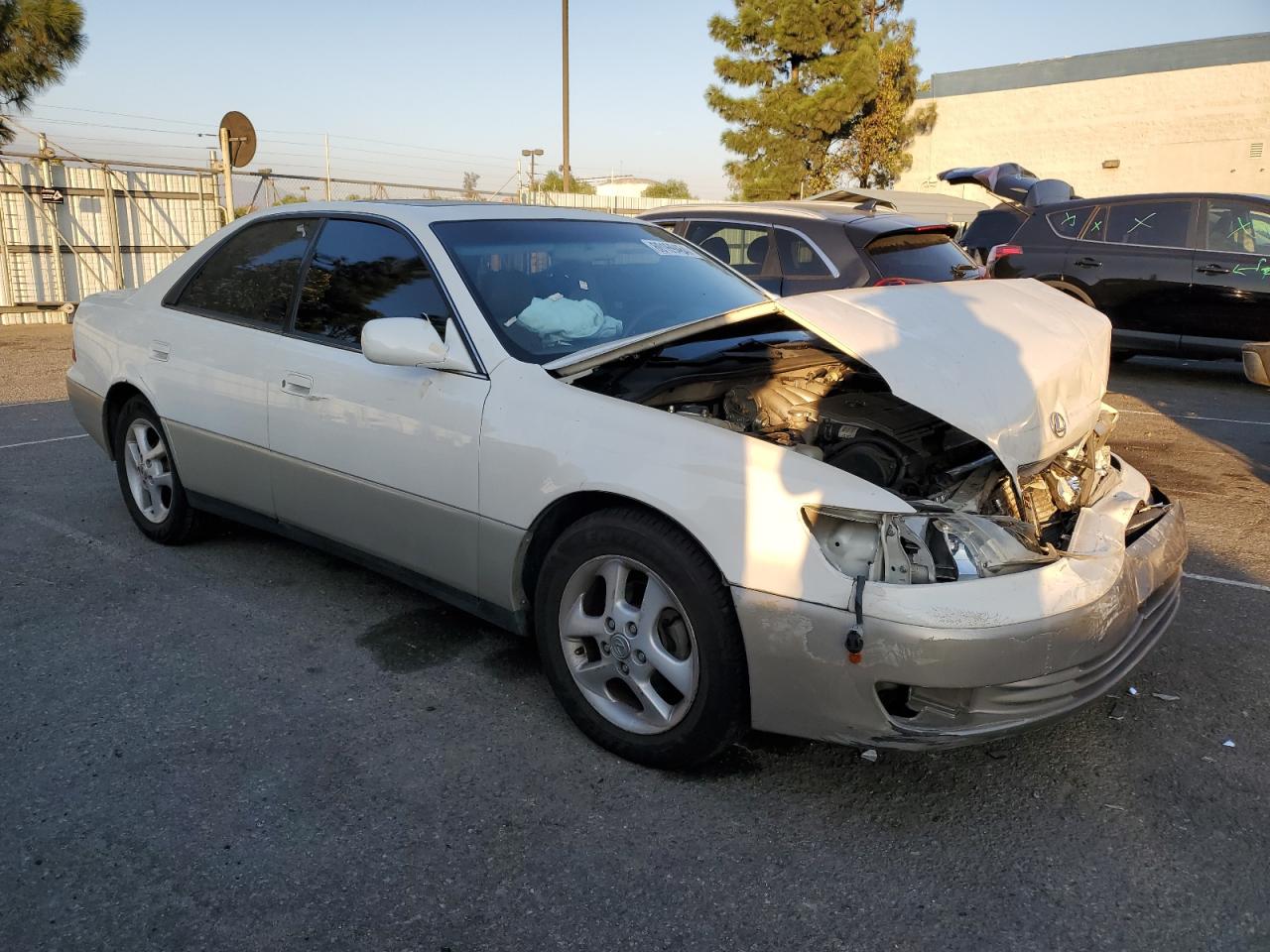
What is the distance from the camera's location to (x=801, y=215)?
7543 mm

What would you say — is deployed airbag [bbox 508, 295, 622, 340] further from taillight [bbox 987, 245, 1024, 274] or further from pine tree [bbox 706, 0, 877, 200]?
pine tree [bbox 706, 0, 877, 200]

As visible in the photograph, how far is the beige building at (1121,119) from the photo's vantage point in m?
23.8

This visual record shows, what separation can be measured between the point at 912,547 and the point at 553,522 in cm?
110

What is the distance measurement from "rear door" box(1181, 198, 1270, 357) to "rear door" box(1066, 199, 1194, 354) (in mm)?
137

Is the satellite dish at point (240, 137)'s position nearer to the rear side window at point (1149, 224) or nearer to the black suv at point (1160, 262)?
the black suv at point (1160, 262)

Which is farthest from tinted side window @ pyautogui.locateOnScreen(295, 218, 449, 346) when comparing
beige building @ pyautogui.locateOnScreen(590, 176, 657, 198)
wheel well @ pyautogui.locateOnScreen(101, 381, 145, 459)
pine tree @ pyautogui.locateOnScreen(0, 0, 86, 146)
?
beige building @ pyautogui.locateOnScreen(590, 176, 657, 198)

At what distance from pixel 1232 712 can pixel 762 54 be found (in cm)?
2759

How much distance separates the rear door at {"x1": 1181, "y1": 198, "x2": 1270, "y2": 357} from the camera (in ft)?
30.9

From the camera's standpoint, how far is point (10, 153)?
13141 millimetres

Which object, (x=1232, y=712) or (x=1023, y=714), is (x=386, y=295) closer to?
(x=1023, y=714)

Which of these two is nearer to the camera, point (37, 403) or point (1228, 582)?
point (1228, 582)

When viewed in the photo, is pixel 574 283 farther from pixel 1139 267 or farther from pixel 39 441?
pixel 1139 267

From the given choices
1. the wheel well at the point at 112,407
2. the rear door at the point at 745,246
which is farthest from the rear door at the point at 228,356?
the rear door at the point at 745,246

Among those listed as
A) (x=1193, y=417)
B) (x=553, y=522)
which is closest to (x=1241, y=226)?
(x=1193, y=417)
